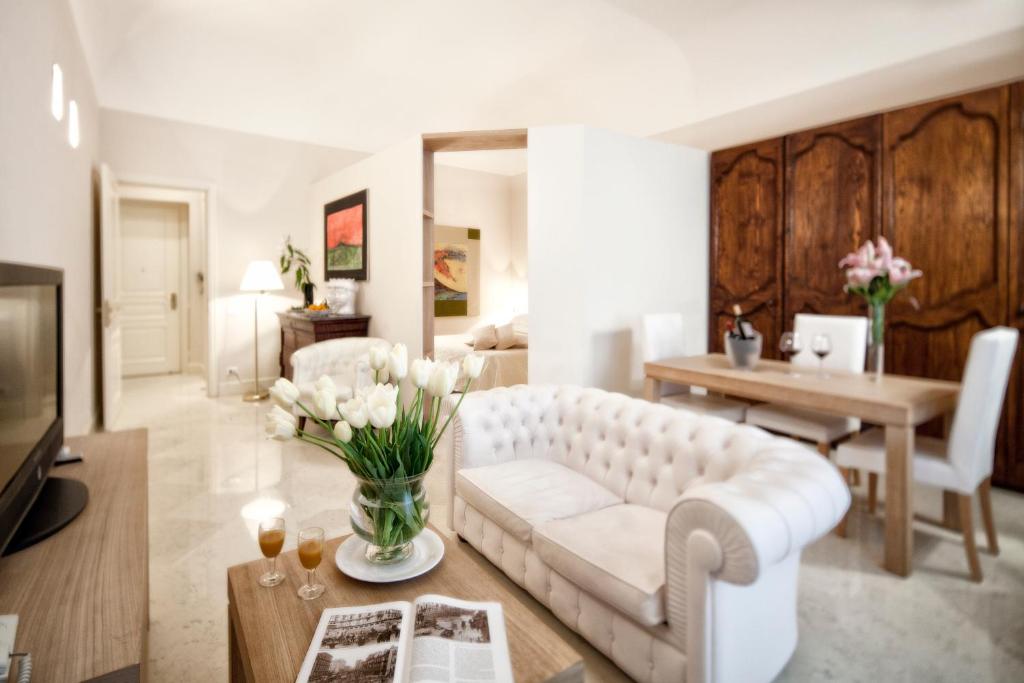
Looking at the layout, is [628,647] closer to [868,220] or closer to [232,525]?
[232,525]

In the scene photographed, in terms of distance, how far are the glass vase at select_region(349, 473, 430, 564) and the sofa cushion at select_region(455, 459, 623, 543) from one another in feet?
1.82

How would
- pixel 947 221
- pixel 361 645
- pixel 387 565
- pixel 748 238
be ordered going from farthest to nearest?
1. pixel 748 238
2. pixel 947 221
3. pixel 387 565
4. pixel 361 645

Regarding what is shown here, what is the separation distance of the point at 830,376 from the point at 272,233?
5.37m

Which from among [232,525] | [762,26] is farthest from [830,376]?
[232,525]

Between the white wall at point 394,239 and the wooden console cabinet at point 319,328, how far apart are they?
0.39 feet

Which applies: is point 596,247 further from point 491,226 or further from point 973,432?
point 491,226

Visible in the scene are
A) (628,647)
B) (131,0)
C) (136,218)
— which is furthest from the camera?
(136,218)

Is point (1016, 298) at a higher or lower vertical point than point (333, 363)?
higher

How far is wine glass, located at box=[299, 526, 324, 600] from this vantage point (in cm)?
132

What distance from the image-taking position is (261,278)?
208 inches

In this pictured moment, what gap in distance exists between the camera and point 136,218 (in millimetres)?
6723

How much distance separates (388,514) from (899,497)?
6.77 feet

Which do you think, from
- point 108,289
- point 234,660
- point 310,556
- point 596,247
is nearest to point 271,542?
point 310,556

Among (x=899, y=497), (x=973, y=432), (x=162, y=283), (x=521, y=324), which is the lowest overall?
(x=899, y=497)
